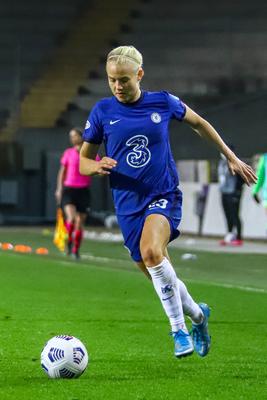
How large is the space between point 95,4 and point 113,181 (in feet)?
90.9

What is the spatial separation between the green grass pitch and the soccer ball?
6 cm

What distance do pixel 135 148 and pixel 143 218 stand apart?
440mm

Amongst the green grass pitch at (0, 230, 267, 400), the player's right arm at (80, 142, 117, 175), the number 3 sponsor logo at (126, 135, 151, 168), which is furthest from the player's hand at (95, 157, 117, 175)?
the green grass pitch at (0, 230, 267, 400)

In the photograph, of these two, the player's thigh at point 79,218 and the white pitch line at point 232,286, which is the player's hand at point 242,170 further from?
the player's thigh at point 79,218

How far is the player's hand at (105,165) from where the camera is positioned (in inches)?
313

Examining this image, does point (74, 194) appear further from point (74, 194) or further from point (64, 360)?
point (64, 360)

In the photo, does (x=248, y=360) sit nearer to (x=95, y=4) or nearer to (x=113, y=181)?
(x=113, y=181)

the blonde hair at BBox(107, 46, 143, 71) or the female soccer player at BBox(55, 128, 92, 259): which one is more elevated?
the blonde hair at BBox(107, 46, 143, 71)

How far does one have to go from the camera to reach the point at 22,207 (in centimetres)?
3441

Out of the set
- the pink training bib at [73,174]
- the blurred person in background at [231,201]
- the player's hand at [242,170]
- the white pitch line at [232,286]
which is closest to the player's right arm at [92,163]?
the player's hand at [242,170]

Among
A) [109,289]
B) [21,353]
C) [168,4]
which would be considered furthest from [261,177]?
[21,353]

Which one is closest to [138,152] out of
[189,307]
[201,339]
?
[189,307]

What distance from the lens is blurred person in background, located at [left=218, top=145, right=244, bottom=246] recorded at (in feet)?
84.0

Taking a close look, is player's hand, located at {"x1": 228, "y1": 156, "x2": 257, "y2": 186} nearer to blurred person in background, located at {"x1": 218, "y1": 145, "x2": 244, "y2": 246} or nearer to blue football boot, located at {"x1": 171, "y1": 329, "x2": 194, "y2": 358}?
blue football boot, located at {"x1": 171, "y1": 329, "x2": 194, "y2": 358}
